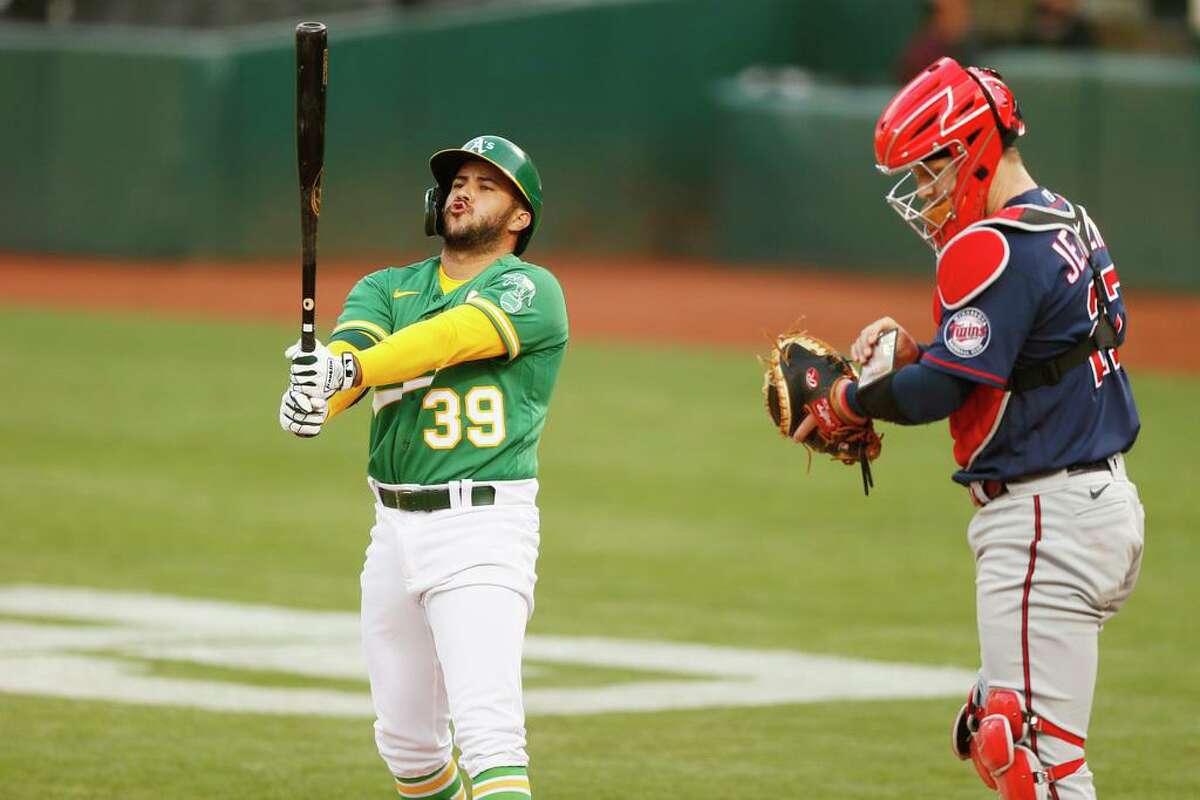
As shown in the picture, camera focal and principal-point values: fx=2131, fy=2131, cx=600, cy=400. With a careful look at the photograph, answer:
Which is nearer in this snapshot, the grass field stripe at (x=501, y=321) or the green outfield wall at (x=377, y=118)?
the grass field stripe at (x=501, y=321)

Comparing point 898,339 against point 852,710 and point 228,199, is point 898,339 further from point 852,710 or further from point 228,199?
point 228,199

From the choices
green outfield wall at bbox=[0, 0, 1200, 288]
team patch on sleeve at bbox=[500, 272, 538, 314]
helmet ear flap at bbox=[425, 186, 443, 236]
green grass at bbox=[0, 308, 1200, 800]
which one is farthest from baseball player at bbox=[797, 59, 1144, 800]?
green outfield wall at bbox=[0, 0, 1200, 288]

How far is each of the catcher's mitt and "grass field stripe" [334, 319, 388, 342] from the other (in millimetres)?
1042

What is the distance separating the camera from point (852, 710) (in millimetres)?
7867

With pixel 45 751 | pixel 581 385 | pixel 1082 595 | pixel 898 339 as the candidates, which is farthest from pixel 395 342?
pixel 581 385

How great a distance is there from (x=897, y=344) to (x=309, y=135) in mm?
1702

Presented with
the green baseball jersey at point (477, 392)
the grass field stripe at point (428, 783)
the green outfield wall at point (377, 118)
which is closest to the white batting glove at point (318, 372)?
the green baseball jersey at point (477, 392)

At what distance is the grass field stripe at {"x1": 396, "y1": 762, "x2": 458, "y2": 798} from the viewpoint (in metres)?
5.76

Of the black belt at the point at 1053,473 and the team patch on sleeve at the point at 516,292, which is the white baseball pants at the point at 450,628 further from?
the black belt at the point at 1053,473

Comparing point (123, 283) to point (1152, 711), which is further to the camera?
point (123, 283)

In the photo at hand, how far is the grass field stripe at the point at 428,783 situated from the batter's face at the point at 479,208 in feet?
4.65

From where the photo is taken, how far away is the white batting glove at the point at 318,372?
527 centimetres

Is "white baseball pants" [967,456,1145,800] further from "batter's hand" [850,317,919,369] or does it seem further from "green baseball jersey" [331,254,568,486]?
"green baseball jersey" [331,254,568,486]

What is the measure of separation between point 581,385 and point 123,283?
7123 mm
